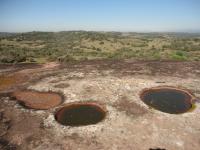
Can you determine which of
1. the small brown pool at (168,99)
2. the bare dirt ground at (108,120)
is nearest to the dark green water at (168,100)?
the small brown pool at (168,99)

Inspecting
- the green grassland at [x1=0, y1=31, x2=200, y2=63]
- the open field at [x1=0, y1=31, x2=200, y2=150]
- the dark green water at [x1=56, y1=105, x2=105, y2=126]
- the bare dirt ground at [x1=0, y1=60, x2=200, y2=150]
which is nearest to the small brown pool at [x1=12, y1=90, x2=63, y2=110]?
the open field at [x1=0, y1=31, x2=200, y2=150]

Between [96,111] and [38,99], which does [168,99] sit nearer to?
[96,111]

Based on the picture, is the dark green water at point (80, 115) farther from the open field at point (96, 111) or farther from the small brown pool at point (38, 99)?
the small brown pool at point (38, 99)

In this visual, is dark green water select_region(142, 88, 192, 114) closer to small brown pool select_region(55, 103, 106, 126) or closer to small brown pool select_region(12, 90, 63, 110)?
small brown pool select_region(55, 103, 106, 126)

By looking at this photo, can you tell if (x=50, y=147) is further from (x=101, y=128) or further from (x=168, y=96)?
(x=168, y=96)

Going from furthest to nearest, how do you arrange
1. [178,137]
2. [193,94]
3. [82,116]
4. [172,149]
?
1. [193,94]
2. [82,116]
3. [178,137]
4. [172,149]

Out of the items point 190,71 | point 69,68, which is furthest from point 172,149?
point 69,68
